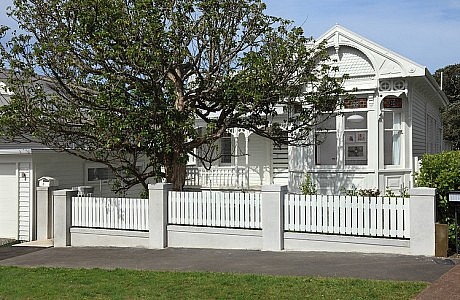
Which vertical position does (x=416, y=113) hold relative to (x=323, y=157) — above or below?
above

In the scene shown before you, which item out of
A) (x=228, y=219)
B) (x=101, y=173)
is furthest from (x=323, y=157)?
(x=101, y=173)

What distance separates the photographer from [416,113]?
18.3 metres

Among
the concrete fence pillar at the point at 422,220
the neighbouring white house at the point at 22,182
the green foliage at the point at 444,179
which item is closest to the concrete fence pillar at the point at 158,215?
the neighbouring white house at the point at 22,182

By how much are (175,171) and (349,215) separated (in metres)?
5.07

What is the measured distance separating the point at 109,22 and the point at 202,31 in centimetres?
225

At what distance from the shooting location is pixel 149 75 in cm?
1294

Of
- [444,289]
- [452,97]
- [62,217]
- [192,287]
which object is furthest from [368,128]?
[452,97]

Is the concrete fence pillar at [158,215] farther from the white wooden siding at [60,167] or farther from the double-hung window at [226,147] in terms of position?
the double-hung window at [226,147]

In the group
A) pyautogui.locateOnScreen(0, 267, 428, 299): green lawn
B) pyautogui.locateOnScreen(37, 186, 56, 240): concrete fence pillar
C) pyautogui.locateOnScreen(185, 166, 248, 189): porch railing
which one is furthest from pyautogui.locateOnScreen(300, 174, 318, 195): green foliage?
pyautogui.locateOnScreen(37, 186, 56, 240): concrete fence pillar

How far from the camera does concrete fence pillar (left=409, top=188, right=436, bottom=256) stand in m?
10.5

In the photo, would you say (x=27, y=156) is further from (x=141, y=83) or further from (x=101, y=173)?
(x=141, y=83)

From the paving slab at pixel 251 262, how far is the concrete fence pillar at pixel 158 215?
14.1 inches

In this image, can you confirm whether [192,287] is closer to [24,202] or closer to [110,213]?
[110,213]

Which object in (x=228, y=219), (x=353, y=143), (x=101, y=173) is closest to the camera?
(x=228, y=219)
